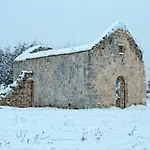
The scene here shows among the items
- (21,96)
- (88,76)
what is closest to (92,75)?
(88,76)

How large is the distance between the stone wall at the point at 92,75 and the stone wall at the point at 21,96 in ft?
1.34

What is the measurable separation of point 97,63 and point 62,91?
290 centimetres

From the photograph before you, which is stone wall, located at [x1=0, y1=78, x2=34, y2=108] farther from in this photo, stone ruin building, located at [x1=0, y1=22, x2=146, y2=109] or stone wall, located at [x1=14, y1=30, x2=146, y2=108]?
stone wall, located at [x1=14, y1=30, x2=146, y2=108]

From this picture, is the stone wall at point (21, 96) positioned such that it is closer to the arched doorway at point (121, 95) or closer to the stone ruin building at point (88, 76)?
the stone ruin building at point (88, 76)

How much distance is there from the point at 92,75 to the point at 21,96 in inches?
207

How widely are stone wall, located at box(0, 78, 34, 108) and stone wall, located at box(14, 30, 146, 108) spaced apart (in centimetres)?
41

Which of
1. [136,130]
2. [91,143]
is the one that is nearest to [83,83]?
[136,130]

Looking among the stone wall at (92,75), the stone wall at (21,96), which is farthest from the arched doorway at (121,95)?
the stone wall at (21,96)

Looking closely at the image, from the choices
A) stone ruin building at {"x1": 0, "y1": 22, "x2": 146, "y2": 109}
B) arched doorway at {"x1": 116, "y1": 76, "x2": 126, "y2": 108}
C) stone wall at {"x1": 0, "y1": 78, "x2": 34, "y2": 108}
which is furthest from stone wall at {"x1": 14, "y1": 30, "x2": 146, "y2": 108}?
stone wall at {"x1": 0, "y1": 78, "x2": 34, "y2": 108}

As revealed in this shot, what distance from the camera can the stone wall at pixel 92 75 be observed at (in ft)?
61.4

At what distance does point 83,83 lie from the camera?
18.8 metres

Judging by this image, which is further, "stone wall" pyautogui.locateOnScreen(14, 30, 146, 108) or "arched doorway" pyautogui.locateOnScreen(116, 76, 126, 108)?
"arched doorway" pyautogui.locateOnScreen(116, 76, 126, 108)

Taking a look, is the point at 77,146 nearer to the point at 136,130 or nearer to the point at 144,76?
the point at 136,130

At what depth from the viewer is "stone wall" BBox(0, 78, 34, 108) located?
2034 cm
